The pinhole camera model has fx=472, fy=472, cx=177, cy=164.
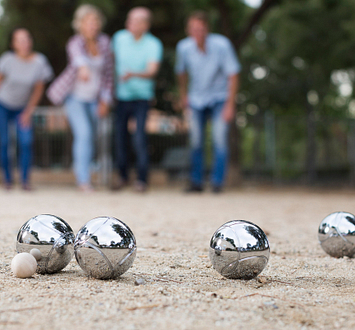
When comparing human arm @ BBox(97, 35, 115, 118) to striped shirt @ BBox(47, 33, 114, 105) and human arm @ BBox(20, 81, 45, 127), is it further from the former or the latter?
human arm @ BBox(20, 81, 45, 127)

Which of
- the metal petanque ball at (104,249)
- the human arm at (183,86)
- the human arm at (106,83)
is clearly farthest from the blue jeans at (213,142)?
the metal petanque ball at (104,249)

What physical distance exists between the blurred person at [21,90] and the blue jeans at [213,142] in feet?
7.64

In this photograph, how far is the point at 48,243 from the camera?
204 centimetres

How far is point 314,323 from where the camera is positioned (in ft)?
4.93

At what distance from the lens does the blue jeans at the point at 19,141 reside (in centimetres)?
673

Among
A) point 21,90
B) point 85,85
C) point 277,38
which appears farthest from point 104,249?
point 277,38

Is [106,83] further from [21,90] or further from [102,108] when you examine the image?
[21,90]

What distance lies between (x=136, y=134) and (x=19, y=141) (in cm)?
170

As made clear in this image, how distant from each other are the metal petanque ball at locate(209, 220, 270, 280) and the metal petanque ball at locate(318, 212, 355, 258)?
26.9 inches

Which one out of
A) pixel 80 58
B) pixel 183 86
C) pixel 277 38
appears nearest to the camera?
pixel 80 58

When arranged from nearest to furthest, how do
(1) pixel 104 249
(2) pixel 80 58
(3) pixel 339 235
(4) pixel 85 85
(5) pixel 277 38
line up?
(1) pixel 104 249 → (3) pixel 339 235 → (2) pixel 80 58 → (4) pixel 85 85 → (5) pixel 277 38

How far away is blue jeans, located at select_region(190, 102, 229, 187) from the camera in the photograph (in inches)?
261

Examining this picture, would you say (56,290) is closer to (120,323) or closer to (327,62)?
(120,323)

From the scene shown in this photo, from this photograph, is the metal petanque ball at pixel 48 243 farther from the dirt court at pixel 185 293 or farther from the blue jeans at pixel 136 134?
the blue jeans at pixel 136 134
